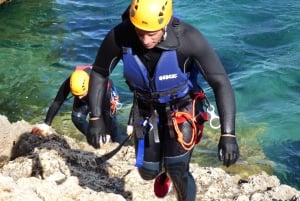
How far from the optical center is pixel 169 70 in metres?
4.24

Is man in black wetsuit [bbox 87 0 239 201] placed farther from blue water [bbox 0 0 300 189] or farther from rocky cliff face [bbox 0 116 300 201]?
blue water [bbox 0 0 300 189]

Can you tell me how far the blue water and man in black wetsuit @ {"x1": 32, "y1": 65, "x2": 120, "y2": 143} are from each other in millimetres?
1921

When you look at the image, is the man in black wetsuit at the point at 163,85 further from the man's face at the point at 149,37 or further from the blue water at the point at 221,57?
the blue water at the point at 221,57

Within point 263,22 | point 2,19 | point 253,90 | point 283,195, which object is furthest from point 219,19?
point 283,195

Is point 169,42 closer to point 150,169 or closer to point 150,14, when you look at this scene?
point 150,14

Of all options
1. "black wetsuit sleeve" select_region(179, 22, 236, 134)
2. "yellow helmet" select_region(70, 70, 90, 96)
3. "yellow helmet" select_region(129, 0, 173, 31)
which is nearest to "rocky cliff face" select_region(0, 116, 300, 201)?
"yellow helmet" select_region(70, 70, 90, 96)

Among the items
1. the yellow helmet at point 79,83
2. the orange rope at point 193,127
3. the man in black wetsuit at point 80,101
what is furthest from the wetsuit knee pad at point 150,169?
the yellow helmet at point 79,83

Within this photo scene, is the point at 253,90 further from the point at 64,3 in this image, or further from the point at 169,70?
the point at 64,3

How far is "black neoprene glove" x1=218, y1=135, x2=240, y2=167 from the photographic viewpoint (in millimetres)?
4141

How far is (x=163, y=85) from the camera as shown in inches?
172

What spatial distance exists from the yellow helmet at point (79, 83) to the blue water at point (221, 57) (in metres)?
2.58

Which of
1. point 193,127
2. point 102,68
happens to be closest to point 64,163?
point 102,68

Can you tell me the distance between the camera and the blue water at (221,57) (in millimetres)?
9141

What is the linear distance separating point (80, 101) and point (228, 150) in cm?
383
